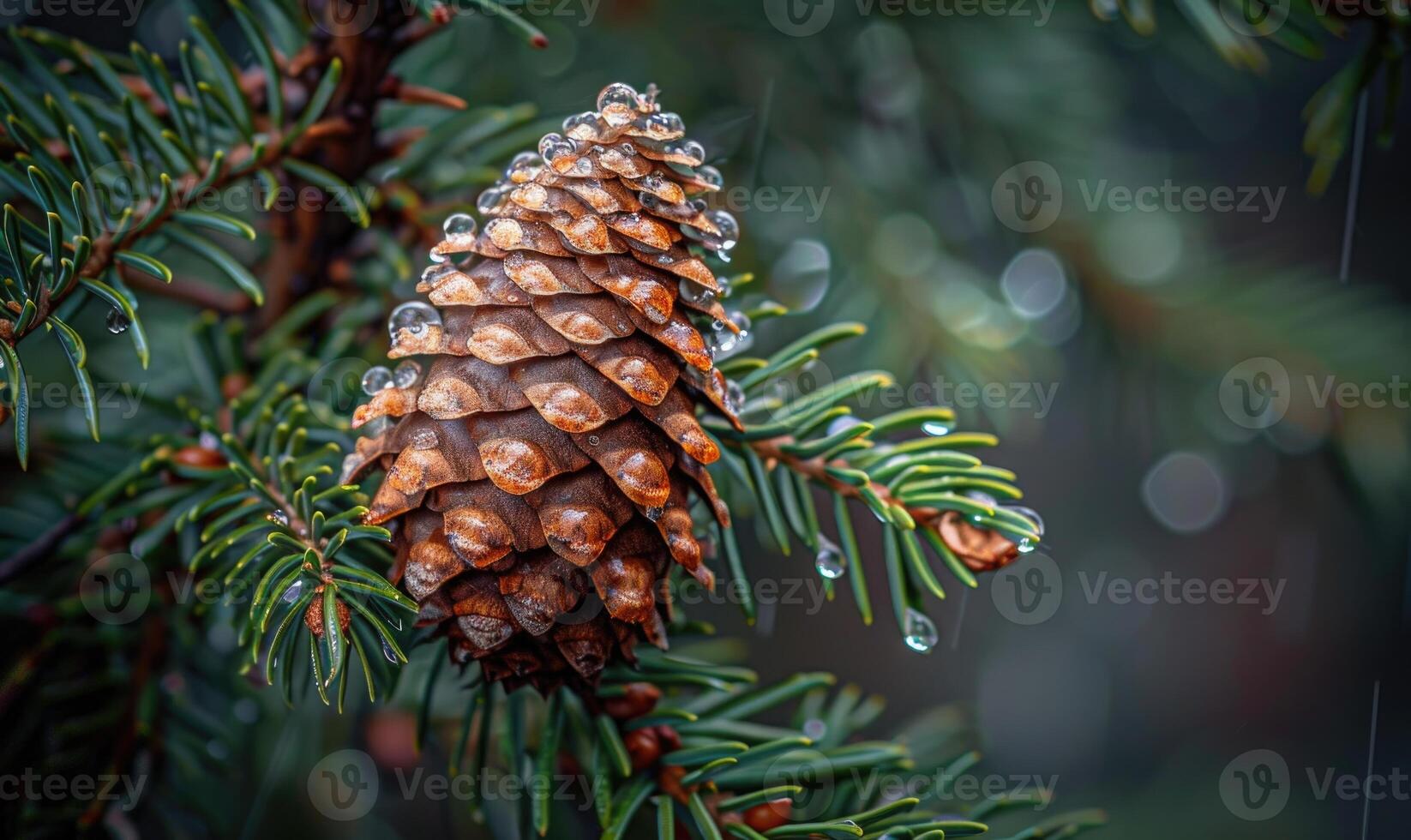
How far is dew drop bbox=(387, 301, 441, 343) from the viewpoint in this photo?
1.28ft

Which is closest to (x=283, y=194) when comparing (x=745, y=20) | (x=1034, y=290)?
(x=745, y=20)

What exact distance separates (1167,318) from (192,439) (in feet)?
2.46

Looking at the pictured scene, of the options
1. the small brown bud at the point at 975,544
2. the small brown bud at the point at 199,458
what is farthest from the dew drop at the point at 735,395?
the small brown bud at the point at 199,458

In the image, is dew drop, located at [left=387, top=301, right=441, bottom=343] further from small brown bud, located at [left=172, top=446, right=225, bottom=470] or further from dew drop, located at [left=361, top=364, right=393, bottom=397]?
small brown bud, located at [left=172, top=446, right=225, bottom=470]

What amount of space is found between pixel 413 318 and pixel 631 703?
229 mm

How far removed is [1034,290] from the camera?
31.9 inches

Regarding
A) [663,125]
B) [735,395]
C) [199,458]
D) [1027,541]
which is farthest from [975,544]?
[199,458]

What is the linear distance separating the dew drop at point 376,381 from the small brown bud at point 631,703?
199 millimetres

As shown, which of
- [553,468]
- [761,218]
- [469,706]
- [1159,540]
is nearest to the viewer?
[553,468]

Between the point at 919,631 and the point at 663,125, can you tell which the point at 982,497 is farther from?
the point at 663,125

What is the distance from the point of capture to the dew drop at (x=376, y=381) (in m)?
0.42

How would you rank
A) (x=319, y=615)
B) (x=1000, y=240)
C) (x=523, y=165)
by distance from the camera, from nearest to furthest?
(x=319, y=615)
(x=523, y=165)
(x=1000, y=240)

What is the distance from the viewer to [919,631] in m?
0.47

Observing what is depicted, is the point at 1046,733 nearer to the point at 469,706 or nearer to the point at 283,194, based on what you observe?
the point at 469,706
